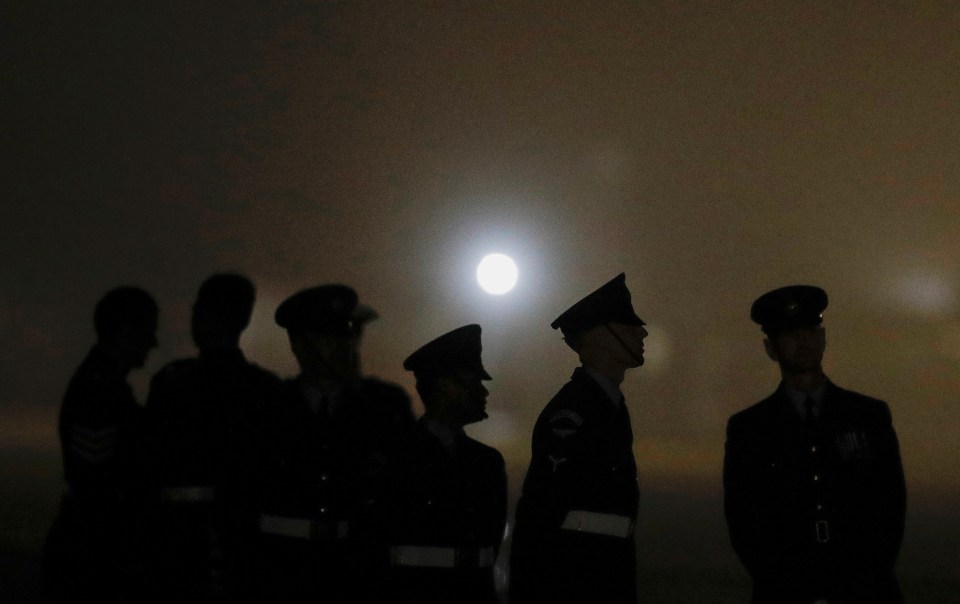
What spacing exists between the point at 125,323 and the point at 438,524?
2494 mm

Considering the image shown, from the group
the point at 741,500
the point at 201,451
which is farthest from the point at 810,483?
the point at 201,451

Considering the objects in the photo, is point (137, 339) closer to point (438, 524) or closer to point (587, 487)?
point (438, 524)

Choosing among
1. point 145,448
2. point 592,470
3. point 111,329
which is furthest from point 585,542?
point 111,329

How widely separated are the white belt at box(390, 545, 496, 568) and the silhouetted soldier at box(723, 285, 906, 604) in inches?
68.3

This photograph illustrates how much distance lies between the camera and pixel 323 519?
6.31 m

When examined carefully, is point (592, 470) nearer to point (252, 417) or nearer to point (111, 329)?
point (252, 417)

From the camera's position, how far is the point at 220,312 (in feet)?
23.4

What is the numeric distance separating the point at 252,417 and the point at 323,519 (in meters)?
0.81

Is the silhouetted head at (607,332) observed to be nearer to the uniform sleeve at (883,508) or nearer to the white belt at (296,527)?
the uniform sleeve at (883,508)

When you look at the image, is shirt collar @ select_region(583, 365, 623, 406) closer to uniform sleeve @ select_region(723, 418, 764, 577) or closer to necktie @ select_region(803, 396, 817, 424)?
uniform sleeve @ select_region(723, 418, 764, 577)

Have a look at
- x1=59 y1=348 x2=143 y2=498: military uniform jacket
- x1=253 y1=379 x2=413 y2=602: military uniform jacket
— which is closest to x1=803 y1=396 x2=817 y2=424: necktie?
x1=253 y1=379 x2=413 y2=602: military uniform jacket

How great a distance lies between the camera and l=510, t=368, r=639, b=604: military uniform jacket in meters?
6.34

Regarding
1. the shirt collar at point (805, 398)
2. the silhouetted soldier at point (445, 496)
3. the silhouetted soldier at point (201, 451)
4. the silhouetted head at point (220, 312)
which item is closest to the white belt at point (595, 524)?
the silhouetted soldier at point (445, 496)

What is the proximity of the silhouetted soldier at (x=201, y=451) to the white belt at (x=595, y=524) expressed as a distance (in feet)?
6.45
